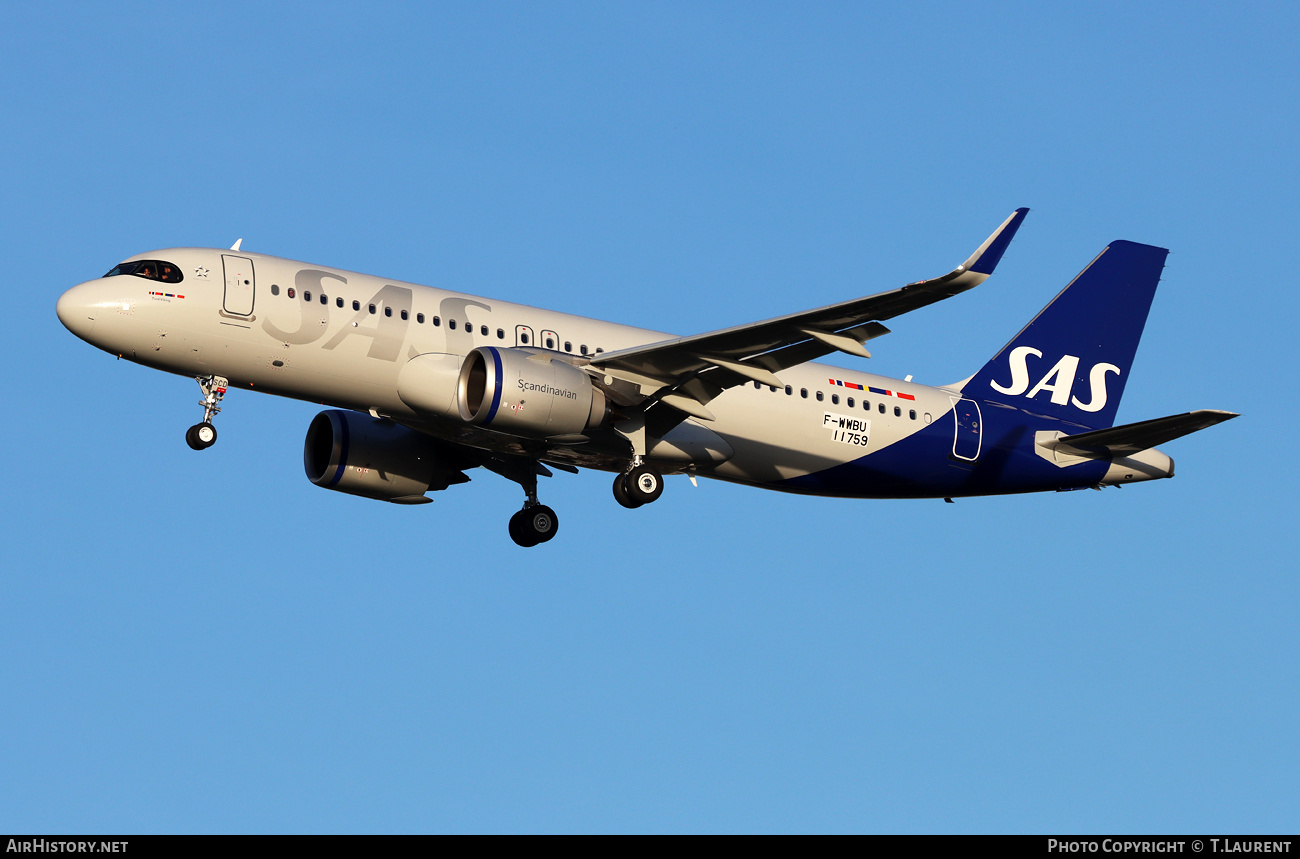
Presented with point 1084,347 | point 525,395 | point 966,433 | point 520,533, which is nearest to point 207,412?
point 525,395

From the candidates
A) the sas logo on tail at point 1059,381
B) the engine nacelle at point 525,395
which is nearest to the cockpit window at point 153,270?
the engine nacelle at point 525,395

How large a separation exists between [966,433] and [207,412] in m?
18.3

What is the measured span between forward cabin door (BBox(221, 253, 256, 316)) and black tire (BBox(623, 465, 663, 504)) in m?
8.93

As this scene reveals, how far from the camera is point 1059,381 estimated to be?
3981cm

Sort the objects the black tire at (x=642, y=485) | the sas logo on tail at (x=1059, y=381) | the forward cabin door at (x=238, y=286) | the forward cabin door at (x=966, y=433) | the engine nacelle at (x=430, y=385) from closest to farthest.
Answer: the forward cabin door at (x=238, y=286), the engine nacelle at (x=430, y=385), the black tire at (x=642, y=485), the forward cabin door at (x=966, y=433), the sas logo on tail at (x=1059, y=381)

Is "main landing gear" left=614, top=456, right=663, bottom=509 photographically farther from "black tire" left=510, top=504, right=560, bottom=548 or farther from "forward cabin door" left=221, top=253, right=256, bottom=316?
"forward cabin door" left=221, top=253, right=256, bottom=316

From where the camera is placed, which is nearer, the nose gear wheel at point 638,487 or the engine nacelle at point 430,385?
the engine nacelle at point 430,385

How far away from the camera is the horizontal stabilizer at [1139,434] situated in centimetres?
3192

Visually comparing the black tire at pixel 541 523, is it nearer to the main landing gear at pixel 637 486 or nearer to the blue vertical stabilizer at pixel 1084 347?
the main landing gear at pixel 637 486

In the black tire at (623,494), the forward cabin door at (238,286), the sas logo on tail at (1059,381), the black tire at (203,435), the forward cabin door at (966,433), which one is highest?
the sas logo on tail at (1059,381)

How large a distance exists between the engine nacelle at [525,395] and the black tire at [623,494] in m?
2.07

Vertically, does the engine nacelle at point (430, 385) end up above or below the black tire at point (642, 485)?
above
